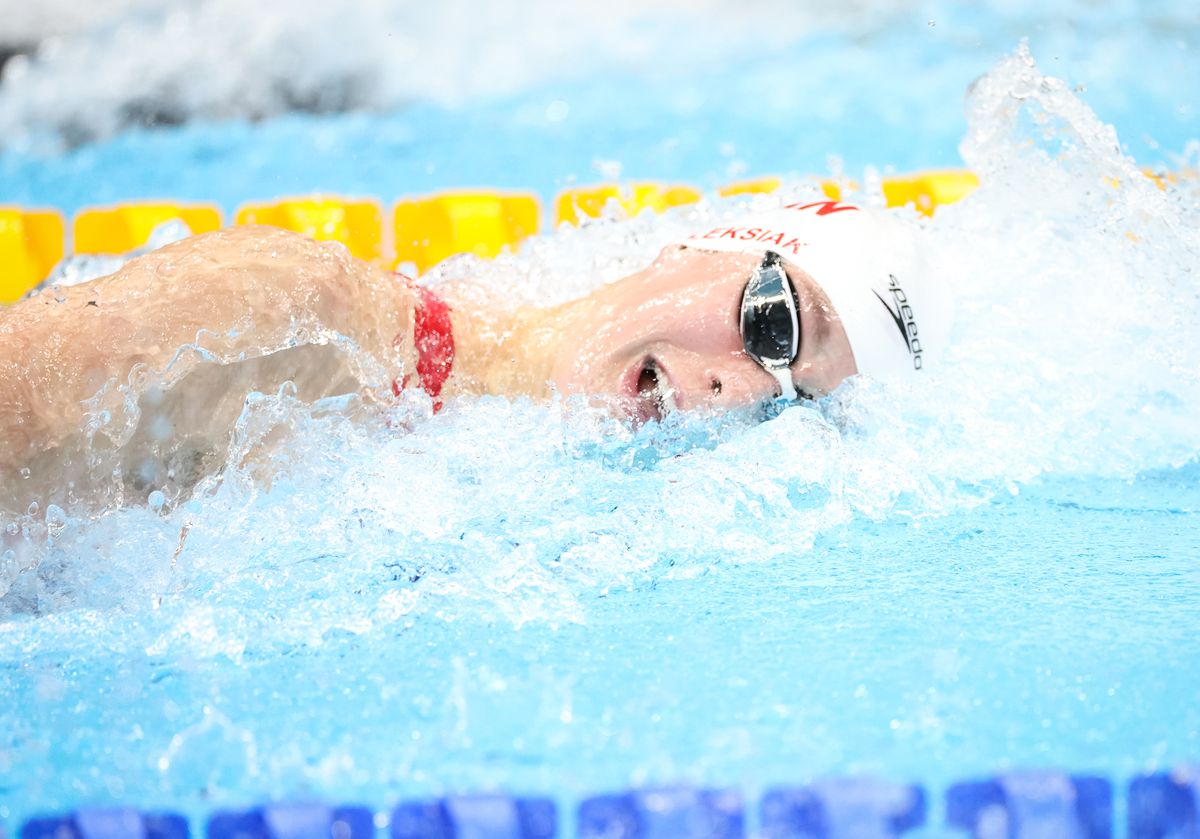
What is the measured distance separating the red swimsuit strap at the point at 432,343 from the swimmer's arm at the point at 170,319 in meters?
0.11

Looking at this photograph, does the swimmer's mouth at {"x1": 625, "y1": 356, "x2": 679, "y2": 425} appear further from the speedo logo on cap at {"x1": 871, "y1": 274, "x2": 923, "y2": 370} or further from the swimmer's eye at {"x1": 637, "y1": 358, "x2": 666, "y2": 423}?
the speedo logo on cap at {"x1": 871, "y1": 274, "x2": 923, "y2": 370}

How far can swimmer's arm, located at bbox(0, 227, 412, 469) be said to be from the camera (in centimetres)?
142

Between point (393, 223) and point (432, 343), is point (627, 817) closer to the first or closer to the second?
point (432, 343)

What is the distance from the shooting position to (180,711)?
41.2 inches

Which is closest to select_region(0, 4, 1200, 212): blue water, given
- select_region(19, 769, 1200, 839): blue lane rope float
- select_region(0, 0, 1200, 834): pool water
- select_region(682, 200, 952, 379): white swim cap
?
select_region(0, 0, 1200, 834): pool water

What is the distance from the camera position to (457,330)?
1.96 m

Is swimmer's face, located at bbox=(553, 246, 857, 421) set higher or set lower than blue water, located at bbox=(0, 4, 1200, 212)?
lower

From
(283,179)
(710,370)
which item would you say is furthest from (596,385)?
(283,179)

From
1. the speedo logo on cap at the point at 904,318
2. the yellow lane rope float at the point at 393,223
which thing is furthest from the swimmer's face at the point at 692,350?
the yellow lane rope float at the point at 393,223

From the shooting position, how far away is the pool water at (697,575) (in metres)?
0.99

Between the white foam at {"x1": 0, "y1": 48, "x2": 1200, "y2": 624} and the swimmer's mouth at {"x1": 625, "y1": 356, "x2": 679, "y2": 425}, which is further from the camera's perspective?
the swimmer's mouth at {"x1": 625, "y1": 356, "x2": 679, "y2": 425}

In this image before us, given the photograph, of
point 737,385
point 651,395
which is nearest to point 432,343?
point 651,395

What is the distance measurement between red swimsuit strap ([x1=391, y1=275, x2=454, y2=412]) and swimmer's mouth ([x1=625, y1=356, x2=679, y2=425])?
1.04 feet

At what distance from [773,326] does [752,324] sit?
4 cm
